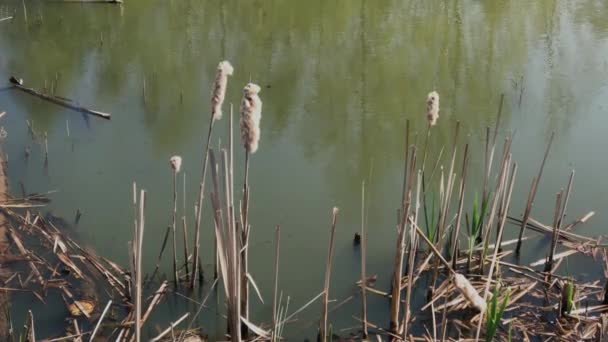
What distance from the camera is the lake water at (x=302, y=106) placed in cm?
366

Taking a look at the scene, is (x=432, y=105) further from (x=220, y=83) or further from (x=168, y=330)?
(x=168, y=330)

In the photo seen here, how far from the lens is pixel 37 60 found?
6.51 metres

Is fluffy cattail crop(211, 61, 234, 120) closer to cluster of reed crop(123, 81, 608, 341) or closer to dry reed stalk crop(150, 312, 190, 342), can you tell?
cluster of reed crop(123, 81, 608, 341)

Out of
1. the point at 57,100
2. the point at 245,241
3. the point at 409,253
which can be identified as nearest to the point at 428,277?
the point at 409,253

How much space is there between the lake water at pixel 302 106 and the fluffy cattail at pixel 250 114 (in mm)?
1247

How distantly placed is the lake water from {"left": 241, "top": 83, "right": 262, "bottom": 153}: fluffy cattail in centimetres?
125

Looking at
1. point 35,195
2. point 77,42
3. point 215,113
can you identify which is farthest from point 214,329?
point 77,42

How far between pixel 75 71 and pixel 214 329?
415 centimetres

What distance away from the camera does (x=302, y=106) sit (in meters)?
5.71

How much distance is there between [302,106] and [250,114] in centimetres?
389

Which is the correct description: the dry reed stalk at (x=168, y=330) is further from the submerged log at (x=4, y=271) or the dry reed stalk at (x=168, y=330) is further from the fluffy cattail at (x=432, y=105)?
the fluffy cattail at (x=432, y=105)

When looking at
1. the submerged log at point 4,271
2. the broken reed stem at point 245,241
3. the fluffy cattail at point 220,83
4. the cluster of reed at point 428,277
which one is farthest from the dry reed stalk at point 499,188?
the submerged log at point 4,271

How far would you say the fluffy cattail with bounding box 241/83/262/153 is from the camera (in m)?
1.82

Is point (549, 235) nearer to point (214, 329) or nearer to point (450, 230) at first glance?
point (450, 230)
